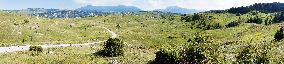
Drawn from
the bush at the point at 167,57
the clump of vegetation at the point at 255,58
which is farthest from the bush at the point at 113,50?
the clump of vegetation at the point at 255,58

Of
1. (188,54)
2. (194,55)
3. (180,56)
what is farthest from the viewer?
(180,56)

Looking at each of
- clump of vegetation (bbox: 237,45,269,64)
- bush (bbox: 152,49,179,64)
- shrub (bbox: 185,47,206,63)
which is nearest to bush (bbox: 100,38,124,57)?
bush (bbox: 152,49,179,64)

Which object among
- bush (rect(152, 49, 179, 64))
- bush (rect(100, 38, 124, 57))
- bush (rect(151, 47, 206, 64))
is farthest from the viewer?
bush (rect(100, 38, 124, 57))

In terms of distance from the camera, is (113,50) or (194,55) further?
(113,50)

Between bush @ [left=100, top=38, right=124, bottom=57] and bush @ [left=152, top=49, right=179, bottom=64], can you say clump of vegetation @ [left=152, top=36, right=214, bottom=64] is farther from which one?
bush @ [left=100, top=38, right=124, bottom=57]

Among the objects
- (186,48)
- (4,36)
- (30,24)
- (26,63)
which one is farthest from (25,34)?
(186,48)

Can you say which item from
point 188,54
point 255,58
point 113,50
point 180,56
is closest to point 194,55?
point 188,54

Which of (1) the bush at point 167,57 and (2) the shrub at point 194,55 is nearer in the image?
(2) the shrub at point 194,55

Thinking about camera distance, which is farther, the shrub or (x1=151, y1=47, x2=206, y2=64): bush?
(x1=151, y1=47, x2=206, y2=64): bush

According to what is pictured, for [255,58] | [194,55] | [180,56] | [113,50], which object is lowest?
[113,50]

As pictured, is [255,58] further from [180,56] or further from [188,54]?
[180,56]

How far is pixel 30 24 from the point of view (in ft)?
511

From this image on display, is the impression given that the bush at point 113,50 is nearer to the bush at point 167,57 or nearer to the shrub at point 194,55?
the bush at point 167,57

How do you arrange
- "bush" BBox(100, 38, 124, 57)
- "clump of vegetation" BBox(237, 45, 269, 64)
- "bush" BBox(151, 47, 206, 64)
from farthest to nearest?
"bush" BBox(100, 38, 124, 57) < "bush" BBox(151, 47, 206, 64) < "clump of vegetation" BBox(237, 45, 269, 64)
